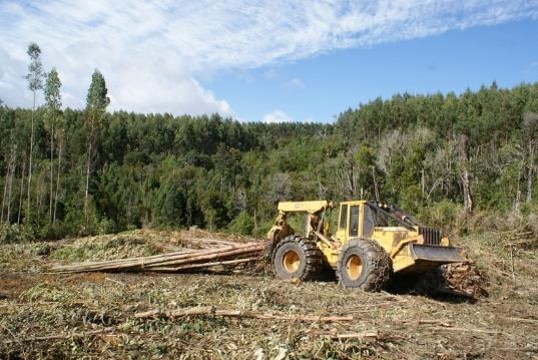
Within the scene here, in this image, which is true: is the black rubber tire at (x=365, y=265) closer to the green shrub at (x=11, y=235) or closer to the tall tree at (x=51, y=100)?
the green shrub at (x=11, y=235)

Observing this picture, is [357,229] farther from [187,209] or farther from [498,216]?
[187,209]

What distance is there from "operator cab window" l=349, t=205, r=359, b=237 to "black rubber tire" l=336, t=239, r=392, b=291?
2.04ft

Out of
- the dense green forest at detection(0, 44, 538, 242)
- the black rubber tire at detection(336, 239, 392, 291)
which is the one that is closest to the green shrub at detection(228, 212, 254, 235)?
the dense green forest at detection(0, 44, 538, 242)

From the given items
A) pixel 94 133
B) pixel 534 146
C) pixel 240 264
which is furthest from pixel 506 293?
pixel 534 146

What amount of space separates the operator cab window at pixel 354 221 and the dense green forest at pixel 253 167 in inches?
281

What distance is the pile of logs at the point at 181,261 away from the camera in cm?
1170

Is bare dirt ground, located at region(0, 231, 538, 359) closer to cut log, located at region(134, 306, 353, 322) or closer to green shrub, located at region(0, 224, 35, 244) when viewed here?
cut log, located at region(134, 306, 353, 322)

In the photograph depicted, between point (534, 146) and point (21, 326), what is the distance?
165 ft

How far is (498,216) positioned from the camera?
1786 cm

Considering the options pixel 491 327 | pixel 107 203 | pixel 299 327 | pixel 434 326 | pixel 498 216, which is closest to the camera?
pixel 299 327

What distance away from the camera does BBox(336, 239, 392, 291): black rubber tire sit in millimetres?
9969

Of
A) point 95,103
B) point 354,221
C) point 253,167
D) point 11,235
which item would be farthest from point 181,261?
point 253,167

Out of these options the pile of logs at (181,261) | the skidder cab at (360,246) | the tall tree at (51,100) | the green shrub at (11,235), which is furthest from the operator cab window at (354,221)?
the tall tree at (51,100)

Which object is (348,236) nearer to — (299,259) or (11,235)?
(299,259)
